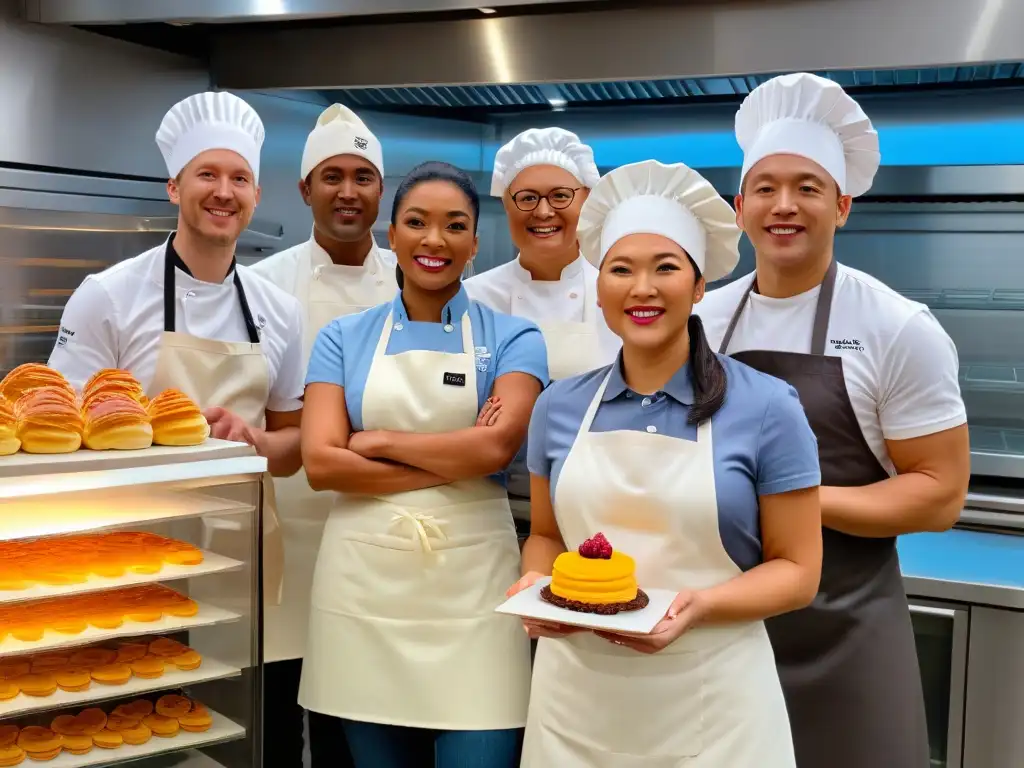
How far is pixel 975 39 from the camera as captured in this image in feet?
8.52

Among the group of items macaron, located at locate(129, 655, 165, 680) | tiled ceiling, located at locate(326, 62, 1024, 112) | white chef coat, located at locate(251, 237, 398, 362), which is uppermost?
tiled ceiling, located at locate(326, 62, 1024, 112)

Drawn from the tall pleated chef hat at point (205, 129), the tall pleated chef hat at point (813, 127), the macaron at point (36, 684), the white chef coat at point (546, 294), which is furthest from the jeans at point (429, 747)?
the tall pleated chef hat at point (205, 129)

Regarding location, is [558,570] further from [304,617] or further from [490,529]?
[304,617]

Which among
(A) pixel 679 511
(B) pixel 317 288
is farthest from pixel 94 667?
(B) pixel 317 288

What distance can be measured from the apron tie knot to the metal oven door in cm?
115

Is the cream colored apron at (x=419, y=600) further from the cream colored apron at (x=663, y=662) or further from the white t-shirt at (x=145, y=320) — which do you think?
the white t-shirt at (x=145, y=320)

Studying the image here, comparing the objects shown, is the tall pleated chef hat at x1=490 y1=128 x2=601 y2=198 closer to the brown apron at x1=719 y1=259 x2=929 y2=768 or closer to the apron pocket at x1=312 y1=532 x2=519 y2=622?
the brown apron at x1=719 y1=259 x2=929 y2=768

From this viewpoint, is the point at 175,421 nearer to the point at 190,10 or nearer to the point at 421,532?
the point at 421,532

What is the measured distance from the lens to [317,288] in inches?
111

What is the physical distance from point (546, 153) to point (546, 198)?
0.40ft

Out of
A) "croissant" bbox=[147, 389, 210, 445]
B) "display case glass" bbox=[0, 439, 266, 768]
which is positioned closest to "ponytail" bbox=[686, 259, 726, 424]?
"display case glass" bbox=[0, 439, 266, 768]

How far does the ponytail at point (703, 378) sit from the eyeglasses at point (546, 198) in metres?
1.01

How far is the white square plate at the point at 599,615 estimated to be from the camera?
1.44 metres

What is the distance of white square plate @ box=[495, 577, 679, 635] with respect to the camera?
4.71ft
